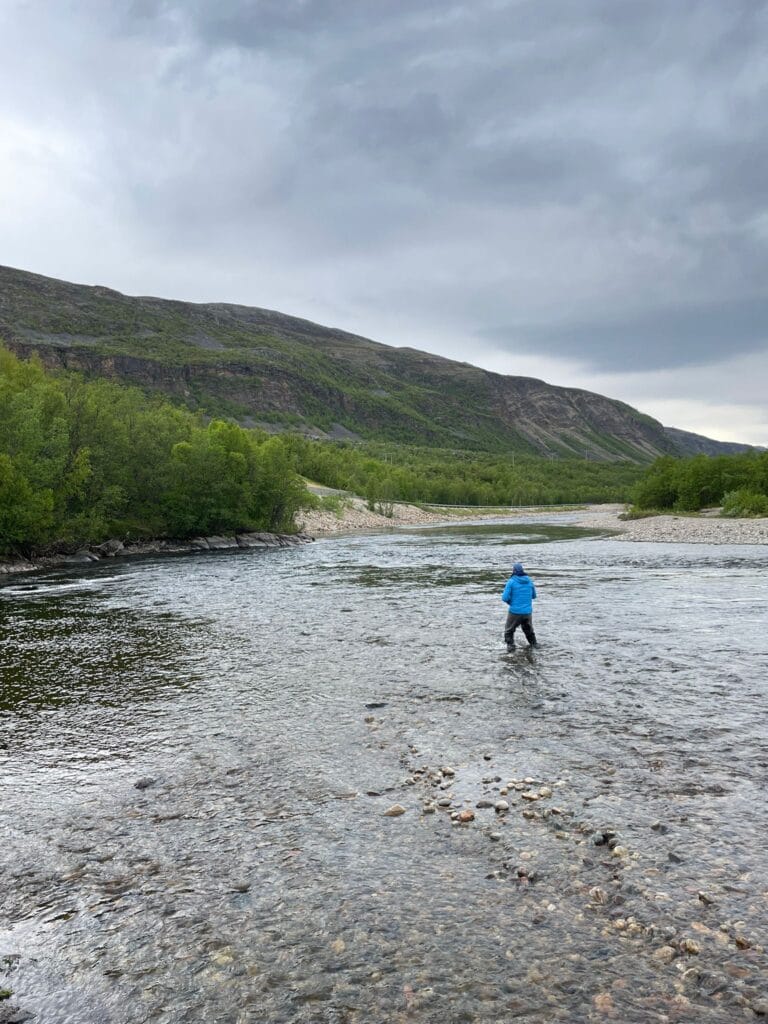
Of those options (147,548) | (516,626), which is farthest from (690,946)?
(147,548)

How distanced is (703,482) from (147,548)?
9532cm

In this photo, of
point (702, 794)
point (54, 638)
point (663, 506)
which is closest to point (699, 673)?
point (702, 794)

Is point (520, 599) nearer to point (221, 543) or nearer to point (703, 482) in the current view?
point (221, 543)

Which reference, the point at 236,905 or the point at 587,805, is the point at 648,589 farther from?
the point at 236,905

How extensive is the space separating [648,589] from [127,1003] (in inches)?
1246

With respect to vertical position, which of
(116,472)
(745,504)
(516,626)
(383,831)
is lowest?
(383,831)

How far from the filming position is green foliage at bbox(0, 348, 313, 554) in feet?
162

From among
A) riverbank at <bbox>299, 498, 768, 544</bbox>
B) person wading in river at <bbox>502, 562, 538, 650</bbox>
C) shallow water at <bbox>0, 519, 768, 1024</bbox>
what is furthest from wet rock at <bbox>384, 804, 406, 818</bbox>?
riverbank at <bbox>299, 498, 768, 544</bbox>

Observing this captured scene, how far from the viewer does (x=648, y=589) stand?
109 ft

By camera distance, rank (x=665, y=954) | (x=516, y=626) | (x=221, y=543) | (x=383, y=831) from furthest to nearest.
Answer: (x=221, y=543)
(x=516, y=626)
(x=383, y=831)
(x=665, y=954)

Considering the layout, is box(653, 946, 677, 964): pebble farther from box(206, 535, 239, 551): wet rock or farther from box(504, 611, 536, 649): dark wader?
box(206, 535, 239, 551): wet rock

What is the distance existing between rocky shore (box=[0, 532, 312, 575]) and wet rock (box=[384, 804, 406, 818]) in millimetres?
43643

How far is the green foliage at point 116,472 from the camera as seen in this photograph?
162 feet

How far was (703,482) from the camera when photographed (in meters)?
114
